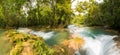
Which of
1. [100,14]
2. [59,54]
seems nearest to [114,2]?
[100,14]

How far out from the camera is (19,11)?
37875 mm

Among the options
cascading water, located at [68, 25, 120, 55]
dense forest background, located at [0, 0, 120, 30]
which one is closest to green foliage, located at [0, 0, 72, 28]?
dense forest background, located at [0, 0, 120, 30]

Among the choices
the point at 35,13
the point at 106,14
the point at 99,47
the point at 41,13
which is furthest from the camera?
the point at 35,13

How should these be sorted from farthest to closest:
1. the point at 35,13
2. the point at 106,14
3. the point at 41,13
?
the point at 35,13, the point at 41,13, the point at 106,14

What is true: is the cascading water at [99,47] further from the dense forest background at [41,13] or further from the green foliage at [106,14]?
the dense forest background at [41,13]

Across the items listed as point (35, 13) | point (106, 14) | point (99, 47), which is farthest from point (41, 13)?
point (99, 47)

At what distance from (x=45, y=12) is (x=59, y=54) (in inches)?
806

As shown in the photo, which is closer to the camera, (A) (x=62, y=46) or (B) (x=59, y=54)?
(B) (x=59, y=54)

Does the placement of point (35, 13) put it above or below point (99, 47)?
above

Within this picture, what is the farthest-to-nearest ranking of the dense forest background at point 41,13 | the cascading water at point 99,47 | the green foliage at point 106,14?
the dense forest background at point 41,13, the green foliage at point 106,14, the cascading water at point 99,47

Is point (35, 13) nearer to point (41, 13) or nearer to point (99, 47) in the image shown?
point (41, 13)

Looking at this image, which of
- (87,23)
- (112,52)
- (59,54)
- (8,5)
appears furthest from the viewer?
(87,23)

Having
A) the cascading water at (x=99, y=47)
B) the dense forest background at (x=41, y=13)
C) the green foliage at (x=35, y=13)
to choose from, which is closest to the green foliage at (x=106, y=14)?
the dense forest background at (x=41, y=13)

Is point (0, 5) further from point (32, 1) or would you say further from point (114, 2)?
point (114, 2)
